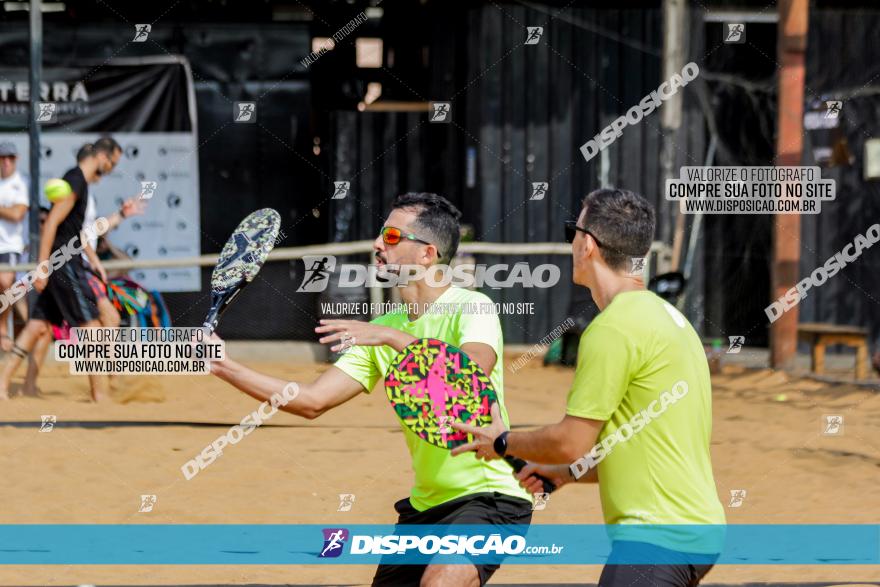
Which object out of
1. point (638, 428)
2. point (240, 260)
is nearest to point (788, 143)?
point (240, 260)

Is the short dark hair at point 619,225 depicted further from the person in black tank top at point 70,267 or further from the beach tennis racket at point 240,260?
the person in black tank top at point 70,267

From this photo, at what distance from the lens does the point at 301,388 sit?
4492 millimetres

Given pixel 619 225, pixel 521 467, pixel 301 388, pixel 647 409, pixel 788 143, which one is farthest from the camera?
pixel 788 143

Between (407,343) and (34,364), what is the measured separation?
7181mm

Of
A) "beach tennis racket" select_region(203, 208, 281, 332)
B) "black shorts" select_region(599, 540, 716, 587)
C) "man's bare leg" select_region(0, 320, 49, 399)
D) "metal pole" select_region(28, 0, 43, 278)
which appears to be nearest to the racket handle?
"black shorts" select_region(599, 540, 716, 587)

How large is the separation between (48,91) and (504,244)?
4353mm

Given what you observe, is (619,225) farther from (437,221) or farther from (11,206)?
(11,206)

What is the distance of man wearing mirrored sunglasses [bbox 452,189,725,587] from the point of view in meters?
3.46

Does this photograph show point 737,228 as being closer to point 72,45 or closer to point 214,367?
point 72,45

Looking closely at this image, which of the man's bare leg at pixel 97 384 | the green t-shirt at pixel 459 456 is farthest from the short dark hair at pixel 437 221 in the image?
the man's bare leg at pixel 97 384

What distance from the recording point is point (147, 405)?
10492 mm

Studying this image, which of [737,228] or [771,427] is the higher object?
[737,228]

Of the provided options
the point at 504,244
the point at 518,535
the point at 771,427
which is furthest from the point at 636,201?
the point at 504,244

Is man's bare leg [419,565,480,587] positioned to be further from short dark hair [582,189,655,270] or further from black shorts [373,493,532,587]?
short dark hair [582,189,655,270]
